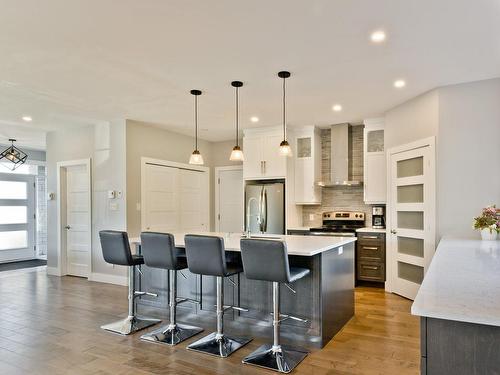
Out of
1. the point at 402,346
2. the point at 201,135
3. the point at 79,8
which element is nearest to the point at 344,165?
the point at 201,135

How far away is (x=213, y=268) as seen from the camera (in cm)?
313

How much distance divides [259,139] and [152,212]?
2331 mm

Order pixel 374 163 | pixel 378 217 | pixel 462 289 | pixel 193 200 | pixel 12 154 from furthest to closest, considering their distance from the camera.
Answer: pixel 193 200 < pixel 12 154 < pixel 378 217 < pixel 374 163 < pixel 462 289

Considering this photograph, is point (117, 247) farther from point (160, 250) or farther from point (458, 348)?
point (458, 348)

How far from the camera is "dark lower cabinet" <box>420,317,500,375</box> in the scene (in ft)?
4.27

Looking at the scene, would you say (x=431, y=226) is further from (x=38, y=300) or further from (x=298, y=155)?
(x=38, y=300)

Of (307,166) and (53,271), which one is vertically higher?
(307,166)

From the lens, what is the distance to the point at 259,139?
6.57 meters

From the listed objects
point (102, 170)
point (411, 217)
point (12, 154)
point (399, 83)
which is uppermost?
point (399, 83)

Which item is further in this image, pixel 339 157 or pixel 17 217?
pixel 17 217

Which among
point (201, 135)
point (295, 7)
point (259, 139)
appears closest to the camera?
point (295, 7)

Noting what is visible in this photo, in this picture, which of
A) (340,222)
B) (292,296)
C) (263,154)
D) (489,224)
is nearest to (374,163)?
(340,222)

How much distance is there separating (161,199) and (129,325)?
9.99 feet

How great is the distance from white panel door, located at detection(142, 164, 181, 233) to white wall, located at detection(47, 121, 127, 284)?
46 centimetres
